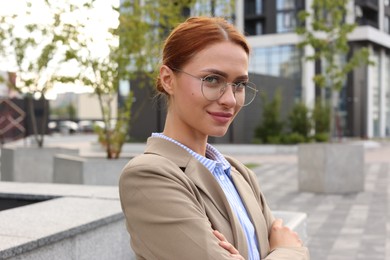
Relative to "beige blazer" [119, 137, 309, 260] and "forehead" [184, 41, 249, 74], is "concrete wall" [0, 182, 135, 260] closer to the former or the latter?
"beige blazer" [119, 137, 309, 260]

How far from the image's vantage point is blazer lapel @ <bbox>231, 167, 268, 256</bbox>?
1886mm

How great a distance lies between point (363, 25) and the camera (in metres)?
50.7

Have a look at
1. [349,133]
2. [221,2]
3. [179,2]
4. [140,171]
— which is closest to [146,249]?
[140,171]

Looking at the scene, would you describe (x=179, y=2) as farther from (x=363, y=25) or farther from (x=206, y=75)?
(x=363, y=25)

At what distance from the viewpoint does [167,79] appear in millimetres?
1814

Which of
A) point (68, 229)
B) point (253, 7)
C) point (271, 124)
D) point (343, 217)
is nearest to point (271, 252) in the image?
point (68, 229)

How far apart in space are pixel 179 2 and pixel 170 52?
9.53m

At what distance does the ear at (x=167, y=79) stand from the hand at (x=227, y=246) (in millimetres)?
521

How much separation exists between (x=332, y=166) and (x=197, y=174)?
10.0 metres

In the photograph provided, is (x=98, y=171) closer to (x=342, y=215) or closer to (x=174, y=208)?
(x=342, y=215)

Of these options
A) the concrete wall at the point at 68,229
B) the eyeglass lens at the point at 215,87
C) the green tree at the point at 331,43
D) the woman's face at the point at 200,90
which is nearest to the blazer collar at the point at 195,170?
the woman's face at the point at 200,90

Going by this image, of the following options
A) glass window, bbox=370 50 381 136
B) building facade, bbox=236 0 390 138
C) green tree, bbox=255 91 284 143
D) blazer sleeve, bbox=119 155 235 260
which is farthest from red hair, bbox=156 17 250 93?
glass window, bbox=370 50 381 136

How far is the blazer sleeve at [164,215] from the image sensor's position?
5.08 ft

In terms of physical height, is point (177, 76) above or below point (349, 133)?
above
